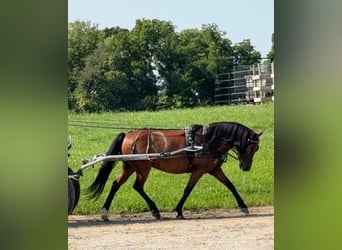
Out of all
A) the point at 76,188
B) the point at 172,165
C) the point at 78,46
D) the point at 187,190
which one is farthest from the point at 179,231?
the point at 78,46

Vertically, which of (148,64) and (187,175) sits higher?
(148,64)

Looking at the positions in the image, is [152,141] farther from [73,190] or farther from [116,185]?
[73,190]

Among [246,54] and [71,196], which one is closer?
[71,196]

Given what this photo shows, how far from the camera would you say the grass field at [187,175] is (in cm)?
333

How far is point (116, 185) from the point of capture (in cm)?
335

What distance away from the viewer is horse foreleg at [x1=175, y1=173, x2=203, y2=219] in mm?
3383

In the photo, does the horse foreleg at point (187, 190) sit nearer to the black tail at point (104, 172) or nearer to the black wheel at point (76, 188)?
the black tail at point (104, 172)

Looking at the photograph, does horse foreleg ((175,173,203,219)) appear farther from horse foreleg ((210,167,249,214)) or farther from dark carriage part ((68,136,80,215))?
dark carriage part ((68,136,80,215))

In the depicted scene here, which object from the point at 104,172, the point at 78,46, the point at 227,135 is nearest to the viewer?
the point at 78,46

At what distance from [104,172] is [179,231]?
0.59 m

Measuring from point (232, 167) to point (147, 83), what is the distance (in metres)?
0.74

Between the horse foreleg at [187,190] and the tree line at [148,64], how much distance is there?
439 mm
